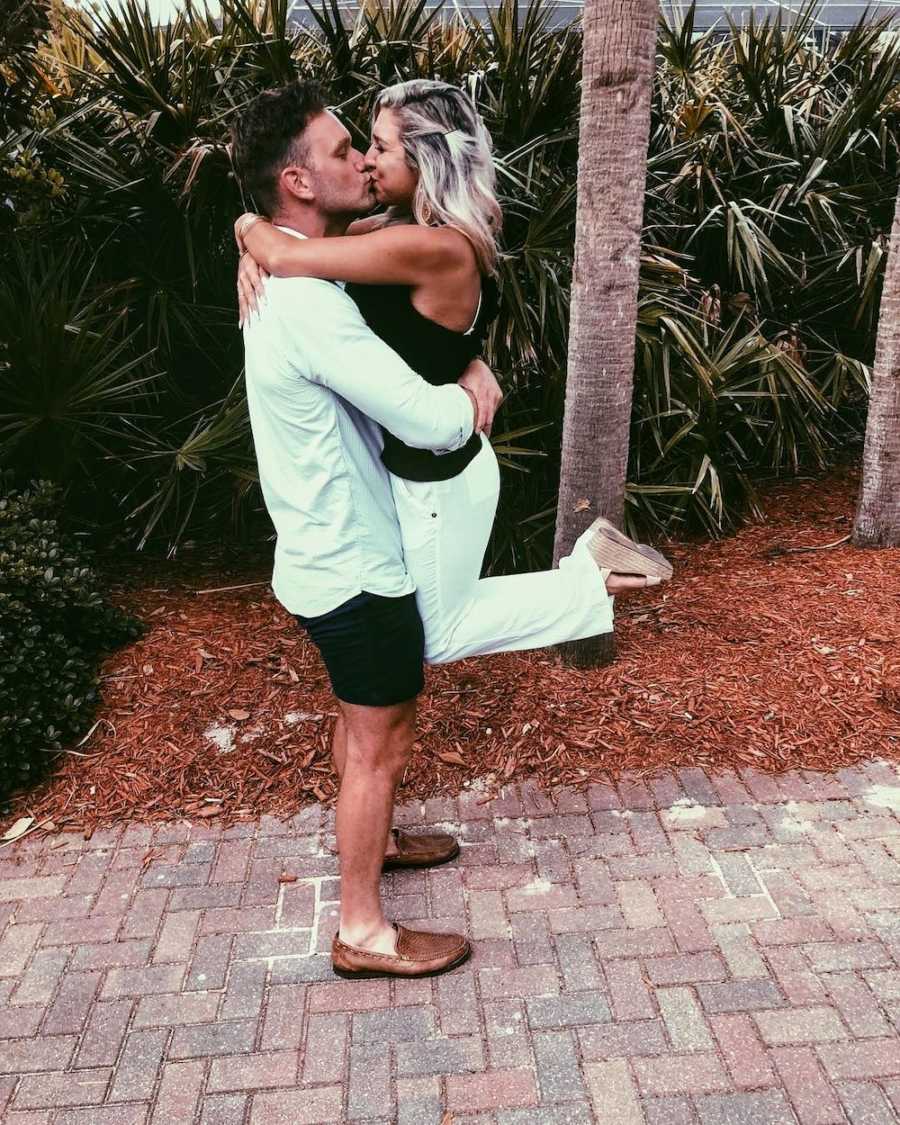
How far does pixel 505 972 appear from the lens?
8.27 ft

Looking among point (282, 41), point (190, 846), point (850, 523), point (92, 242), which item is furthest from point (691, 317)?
point (190, 846)

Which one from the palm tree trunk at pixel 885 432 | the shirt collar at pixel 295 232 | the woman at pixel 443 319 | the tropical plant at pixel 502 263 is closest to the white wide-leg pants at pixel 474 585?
the woman at pixel 443 319

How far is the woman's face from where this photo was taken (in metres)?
2.20

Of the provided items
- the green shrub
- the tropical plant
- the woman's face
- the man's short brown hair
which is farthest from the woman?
the tropical plant

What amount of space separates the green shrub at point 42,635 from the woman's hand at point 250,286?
1.74 meters

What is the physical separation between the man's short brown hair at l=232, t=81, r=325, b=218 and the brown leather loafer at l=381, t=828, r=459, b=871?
193 cm

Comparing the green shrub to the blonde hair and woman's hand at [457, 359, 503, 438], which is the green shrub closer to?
woman's hand at [457, 359, 503, 438]

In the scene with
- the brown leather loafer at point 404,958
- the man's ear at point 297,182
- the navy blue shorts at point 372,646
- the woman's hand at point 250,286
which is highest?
the man's ear at point 297,182

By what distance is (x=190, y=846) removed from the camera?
3088 mm

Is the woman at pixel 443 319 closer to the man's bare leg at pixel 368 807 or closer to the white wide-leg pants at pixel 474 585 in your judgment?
the white wide-leg pants at pixel 474 585

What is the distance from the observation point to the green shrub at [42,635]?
10.9 ft

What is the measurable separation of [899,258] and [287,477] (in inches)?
142

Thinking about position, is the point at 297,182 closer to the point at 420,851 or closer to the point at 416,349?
the point at 416,349

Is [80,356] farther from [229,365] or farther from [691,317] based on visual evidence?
[691,317]
